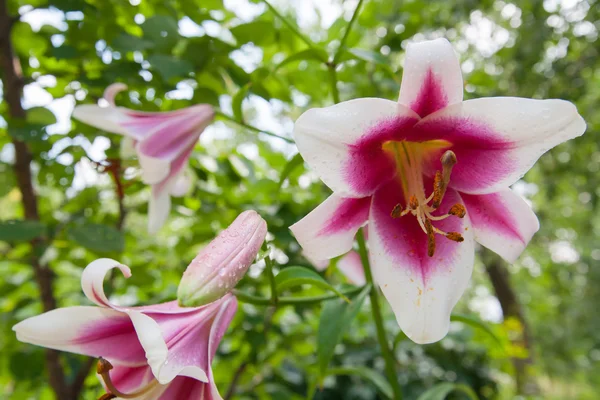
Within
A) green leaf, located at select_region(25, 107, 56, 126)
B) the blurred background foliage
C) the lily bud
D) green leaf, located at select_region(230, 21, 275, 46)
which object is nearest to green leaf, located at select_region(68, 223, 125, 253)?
the blurred background foliage

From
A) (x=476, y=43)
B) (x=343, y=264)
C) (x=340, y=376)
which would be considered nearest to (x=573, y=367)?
(x=476, y=43)

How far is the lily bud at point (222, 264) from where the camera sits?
421 millimetres

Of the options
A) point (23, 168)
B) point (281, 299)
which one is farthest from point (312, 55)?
point (23, 168)

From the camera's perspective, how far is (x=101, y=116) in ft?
2.43

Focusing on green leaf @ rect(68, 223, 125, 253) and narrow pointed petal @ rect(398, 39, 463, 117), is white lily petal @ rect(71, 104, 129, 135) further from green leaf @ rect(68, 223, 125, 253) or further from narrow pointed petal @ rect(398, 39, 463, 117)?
A: narrow pointed petal @ rect(398, 39, 463, 117)

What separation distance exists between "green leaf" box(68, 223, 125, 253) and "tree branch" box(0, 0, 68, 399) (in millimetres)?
232

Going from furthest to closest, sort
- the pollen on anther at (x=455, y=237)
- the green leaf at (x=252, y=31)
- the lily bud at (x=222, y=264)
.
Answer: the green leaf at (x=252, y=31), the pollen on anther at (x=455, y=237), the lily bud at (x=222, y=264)

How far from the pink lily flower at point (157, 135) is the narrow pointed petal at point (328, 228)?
1.11 ft

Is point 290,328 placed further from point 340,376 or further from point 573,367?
point 573,367

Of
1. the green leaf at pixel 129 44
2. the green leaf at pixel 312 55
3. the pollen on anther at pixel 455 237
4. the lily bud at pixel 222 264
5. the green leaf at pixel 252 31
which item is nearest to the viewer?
the lily bud at pixel 222 264

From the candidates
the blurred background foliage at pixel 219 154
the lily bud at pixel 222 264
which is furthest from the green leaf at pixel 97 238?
the lily bud at pixel 222 264

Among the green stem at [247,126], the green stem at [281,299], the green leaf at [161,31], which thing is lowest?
the green stem at [281,299]

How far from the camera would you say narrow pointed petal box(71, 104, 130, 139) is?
28.8 inches

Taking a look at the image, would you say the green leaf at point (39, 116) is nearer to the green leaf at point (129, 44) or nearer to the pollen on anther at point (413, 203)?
the green leaf at point (129, 44)
